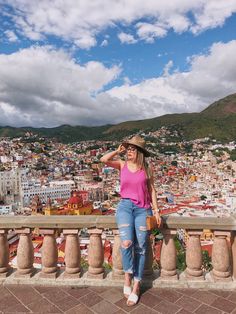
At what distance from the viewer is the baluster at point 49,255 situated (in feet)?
11.0

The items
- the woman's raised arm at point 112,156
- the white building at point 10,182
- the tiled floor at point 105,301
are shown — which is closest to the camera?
the tiled floor at point 105,301

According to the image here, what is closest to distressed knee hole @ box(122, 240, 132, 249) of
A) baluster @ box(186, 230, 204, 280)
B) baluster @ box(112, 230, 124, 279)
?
baluster @ box(112, 230, 124, 279)

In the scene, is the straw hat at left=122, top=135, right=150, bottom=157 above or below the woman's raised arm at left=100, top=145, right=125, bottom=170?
above

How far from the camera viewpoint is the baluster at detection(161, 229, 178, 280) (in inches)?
130

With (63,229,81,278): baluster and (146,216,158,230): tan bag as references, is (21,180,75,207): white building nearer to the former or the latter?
(63,229,81,278): baluster

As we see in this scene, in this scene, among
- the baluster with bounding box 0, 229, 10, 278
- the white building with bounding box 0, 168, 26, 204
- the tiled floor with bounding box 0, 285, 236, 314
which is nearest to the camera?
the tiled floor with bounding box 0, 285, 236, 314

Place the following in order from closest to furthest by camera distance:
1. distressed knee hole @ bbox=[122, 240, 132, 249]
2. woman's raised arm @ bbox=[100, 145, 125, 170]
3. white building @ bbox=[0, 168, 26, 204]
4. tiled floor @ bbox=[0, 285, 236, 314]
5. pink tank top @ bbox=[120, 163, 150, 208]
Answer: tiled floor @ bbox=[0, 285, 236, 314]
distressed knee hole @ bbox=[122, 240, 132, 249]
pink tank top @ bbox=[120, 163, 150, 208]
woman's raised arm @ bbox=[100, 145, 125, 170]
white building @ bbox=[0, 168, 26, 204]

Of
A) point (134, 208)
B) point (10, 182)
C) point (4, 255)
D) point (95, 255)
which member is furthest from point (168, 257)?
point (10, 182)

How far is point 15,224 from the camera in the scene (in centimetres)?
333

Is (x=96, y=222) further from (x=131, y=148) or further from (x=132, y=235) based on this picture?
(x=131, y=148)

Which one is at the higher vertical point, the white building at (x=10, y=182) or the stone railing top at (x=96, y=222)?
the stone railing top at (x=96, y=222)

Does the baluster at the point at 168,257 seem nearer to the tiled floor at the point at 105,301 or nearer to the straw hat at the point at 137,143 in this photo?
the tiled floor at the point at 105,301

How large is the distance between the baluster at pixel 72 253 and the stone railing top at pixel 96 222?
3.9 inches

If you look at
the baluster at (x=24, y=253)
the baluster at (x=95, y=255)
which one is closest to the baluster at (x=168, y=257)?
the baluster at (x=95, y=255)
